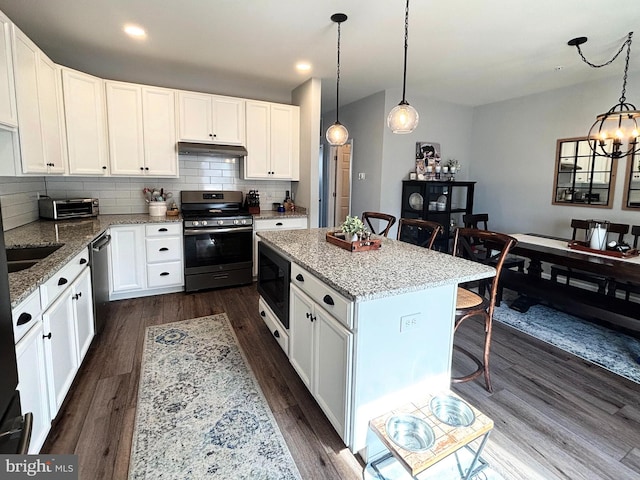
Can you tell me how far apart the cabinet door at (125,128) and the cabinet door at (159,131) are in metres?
0.06

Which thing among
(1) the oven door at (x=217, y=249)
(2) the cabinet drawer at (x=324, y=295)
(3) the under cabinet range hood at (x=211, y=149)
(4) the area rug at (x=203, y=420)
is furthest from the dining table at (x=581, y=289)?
(3) the under cabinet range hood at (x=211, y=149)

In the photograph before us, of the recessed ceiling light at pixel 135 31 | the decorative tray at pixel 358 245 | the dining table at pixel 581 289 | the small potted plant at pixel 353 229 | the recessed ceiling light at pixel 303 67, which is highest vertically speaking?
the recessed ceiling light at pixel 303 67

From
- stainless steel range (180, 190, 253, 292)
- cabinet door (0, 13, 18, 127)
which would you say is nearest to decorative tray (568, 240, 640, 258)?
stainless steel range (180, 190, 253, 292)

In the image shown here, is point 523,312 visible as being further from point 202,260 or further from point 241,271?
point 202,260

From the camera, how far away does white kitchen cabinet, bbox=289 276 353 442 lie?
62.9 inches

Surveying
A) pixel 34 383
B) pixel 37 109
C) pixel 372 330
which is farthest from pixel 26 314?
pixel 37 109

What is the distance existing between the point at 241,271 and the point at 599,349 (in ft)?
11.7

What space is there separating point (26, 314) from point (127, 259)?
7.73 feet

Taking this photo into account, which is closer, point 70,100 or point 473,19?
point 473,19

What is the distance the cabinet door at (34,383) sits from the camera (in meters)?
1.39

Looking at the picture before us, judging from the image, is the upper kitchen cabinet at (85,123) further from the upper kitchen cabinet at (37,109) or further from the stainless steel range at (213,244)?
the stainless steel range at (213,244)

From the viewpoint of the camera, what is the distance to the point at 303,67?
3826 mm

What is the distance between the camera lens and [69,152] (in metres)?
3.33

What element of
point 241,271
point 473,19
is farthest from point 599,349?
point 241,271
